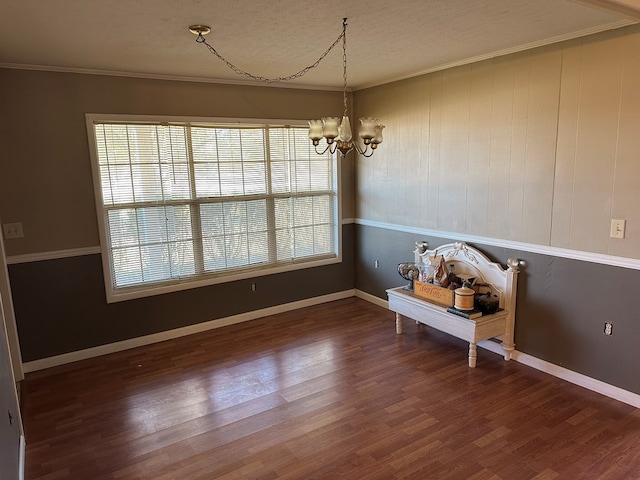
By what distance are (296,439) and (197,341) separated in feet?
5.98

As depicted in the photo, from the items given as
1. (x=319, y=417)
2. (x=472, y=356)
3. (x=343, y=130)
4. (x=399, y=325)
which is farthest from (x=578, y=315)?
(x=343, y=130)

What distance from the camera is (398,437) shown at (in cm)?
265

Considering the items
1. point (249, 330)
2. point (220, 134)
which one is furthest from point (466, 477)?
point (220, 134)

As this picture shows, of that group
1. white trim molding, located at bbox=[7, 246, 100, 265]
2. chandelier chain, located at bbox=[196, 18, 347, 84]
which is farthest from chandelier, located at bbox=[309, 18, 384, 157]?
white trim molding, located at bbox=[7, 246, 100, 265]

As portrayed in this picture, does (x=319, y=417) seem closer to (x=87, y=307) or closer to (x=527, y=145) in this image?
(x=87, y=307)

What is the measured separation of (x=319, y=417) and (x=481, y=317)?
4.93 feet

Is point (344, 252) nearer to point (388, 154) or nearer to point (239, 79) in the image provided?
point (388, 154)

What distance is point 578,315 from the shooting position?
3.15 m

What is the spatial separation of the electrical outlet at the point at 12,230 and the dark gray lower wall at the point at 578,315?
3762 mm

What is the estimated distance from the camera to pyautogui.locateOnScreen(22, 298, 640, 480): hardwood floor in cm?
242

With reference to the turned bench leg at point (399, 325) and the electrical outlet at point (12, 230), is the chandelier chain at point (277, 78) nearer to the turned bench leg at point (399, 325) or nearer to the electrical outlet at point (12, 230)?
the electrical outlet at point (12, 230)

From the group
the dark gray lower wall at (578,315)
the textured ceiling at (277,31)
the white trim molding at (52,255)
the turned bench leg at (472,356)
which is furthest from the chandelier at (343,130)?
the white trim molding at (52,255)

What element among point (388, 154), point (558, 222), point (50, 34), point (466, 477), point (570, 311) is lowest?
point (466, 477)

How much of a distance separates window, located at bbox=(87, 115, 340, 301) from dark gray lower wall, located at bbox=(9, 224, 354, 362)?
0.38ft
